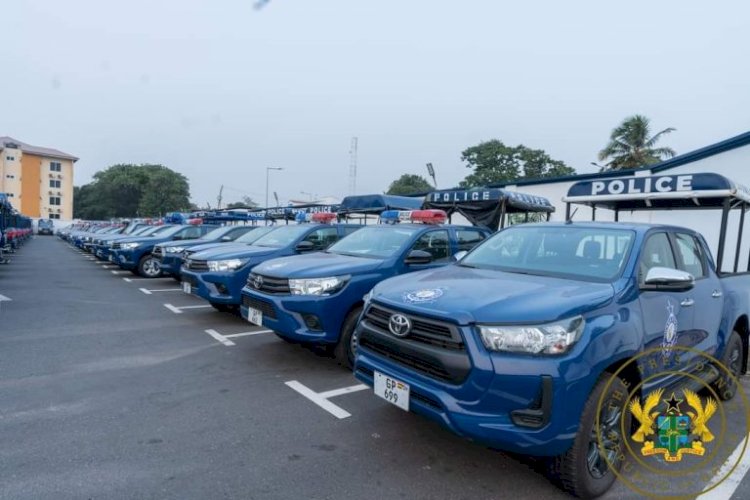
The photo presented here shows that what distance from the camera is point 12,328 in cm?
641

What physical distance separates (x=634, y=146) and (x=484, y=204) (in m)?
21.4

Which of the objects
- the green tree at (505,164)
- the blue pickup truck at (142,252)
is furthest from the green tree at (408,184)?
the blue pickup truck at (142,252)

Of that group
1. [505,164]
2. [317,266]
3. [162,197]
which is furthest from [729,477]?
[162,197]

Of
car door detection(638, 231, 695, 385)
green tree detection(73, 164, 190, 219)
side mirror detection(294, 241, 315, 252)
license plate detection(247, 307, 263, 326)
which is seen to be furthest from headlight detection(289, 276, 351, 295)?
green tree detection(73, 164, 190, 219)

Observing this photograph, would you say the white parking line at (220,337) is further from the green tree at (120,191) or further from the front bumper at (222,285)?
the green tree at (120,191)

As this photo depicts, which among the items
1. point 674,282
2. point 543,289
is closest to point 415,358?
point 543,289

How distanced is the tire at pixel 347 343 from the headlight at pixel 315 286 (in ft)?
1.19

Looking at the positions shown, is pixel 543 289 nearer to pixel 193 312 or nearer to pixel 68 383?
pixel 68 383

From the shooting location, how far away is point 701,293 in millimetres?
3834

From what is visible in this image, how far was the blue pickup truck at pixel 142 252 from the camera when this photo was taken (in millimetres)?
12664

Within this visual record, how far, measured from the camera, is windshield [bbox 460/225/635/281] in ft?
11.0

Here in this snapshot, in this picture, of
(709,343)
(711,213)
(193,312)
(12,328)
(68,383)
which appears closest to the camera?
(709,343)

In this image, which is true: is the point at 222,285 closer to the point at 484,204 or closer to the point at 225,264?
the point at 225,264

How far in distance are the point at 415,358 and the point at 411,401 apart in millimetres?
271
